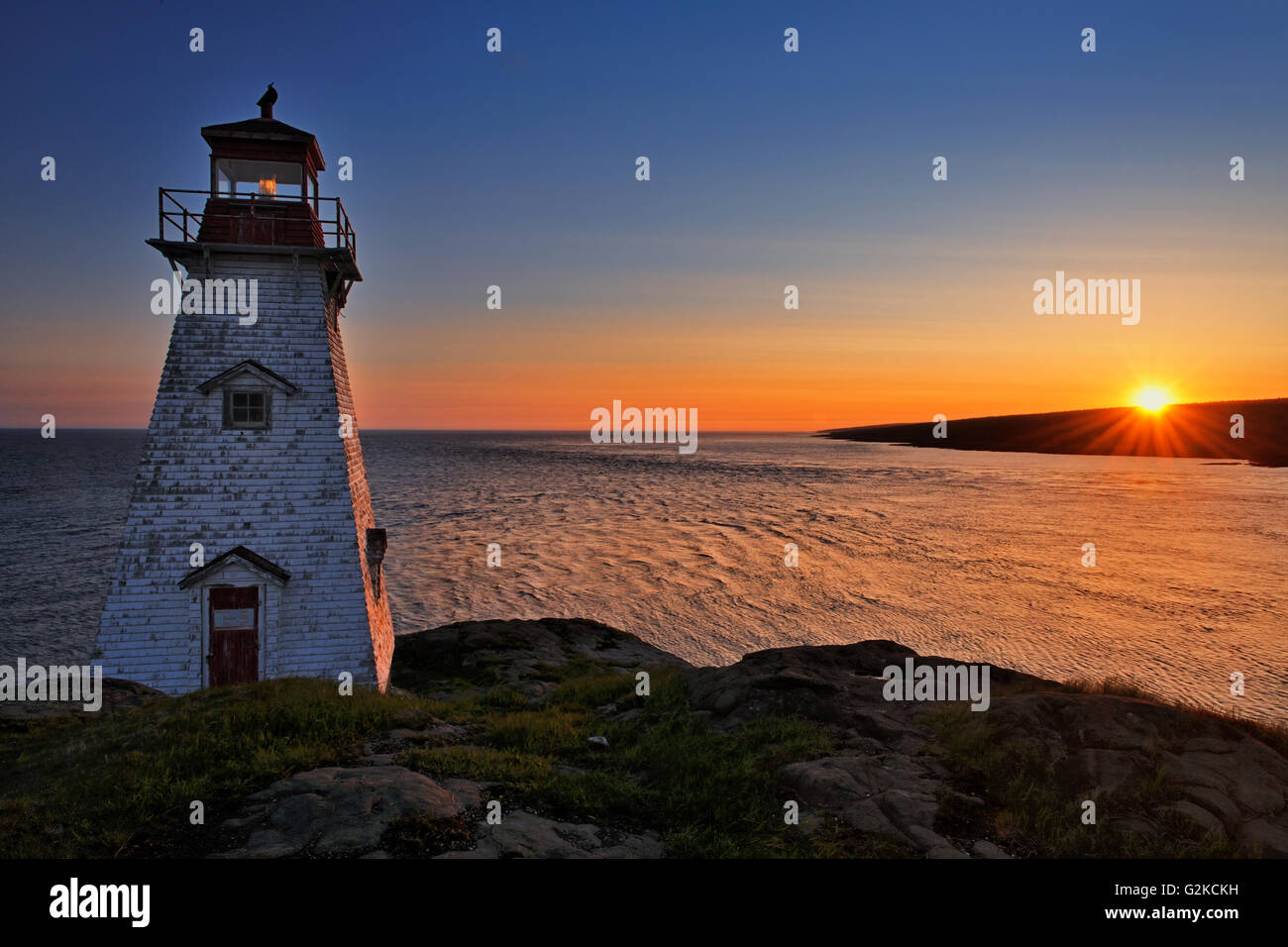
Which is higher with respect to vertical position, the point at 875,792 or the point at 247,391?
the point at 247,391

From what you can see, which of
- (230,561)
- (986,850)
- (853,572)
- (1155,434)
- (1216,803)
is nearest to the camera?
(986,850)

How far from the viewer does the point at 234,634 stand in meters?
14.3

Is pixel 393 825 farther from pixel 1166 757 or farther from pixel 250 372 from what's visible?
pixel 250 372

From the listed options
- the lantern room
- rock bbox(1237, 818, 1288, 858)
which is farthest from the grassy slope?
the lantern room

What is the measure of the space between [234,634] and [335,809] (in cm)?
963

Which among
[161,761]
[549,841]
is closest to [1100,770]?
[549,841]

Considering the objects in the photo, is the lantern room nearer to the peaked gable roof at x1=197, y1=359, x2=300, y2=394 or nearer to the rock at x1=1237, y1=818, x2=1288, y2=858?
the peaked gable roof at x1=197, y1=359, x2=300, y2=394

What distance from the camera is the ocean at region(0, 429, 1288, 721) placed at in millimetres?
24438

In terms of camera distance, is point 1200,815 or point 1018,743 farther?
point 1018,743

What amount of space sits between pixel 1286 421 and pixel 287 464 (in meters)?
152

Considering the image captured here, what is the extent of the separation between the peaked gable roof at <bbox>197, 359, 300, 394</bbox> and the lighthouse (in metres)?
0.03
